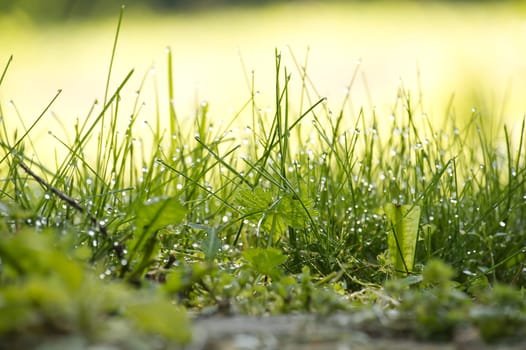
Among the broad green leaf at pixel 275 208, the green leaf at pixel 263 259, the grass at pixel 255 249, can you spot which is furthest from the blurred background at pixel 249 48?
the green leaf at pixel 263 259

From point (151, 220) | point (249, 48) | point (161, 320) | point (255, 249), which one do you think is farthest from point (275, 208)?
point (249, 48)

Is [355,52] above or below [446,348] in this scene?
above

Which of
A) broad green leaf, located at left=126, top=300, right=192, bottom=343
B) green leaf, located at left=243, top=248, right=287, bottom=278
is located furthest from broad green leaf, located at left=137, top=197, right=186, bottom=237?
broad green leaf, located at left=126, top=300, right=192, bottom=343

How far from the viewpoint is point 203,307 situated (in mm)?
1473

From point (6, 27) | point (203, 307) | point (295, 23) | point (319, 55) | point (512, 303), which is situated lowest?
point (203, 307)

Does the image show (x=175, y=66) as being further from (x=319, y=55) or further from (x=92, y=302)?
(x=92, y=302)

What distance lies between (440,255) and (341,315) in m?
0.79

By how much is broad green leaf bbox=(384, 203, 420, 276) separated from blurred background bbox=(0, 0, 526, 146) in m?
3.49


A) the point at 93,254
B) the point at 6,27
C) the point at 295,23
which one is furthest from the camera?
the point at 295,23

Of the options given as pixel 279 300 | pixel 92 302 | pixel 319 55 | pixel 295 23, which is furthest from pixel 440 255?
pixel 295 23

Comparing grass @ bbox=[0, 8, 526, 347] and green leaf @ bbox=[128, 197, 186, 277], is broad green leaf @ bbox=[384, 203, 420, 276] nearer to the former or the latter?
grass @ bbox=[0, 8, 526, 347]

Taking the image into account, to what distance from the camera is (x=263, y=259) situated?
154 cm

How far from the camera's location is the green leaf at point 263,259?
154cm

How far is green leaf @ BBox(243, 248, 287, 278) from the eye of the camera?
154 centimetres
